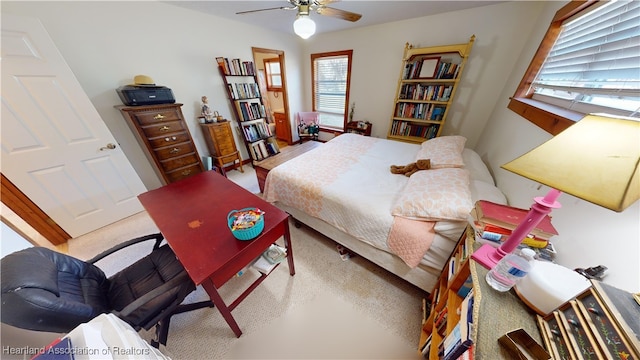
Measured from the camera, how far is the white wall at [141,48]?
66.2 inches

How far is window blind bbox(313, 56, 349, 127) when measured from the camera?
11.7 feet

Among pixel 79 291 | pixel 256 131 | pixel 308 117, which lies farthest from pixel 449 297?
pixel 308 117

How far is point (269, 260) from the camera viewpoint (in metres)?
1.29

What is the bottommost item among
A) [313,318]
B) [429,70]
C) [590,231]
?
[313,318]

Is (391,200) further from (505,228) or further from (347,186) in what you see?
(505,228)

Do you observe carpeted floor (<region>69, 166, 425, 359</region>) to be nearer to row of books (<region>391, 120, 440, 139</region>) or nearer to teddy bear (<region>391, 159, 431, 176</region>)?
teddy bear (<region>391, 159, 431, 176</region>)

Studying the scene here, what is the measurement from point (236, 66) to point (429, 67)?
2866 millimetres

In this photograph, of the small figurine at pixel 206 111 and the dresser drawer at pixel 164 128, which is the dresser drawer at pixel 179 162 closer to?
the dresser drawer at pixel 164 128

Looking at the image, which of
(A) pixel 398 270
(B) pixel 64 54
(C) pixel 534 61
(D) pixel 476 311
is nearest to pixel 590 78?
(C) pixel 534 61

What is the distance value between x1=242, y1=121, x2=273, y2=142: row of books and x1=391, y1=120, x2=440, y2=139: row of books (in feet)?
7.44

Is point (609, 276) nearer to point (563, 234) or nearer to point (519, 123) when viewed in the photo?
point (563, 234)

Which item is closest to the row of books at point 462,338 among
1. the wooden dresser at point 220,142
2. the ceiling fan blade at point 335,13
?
the ceiling fan blade at point 335,13

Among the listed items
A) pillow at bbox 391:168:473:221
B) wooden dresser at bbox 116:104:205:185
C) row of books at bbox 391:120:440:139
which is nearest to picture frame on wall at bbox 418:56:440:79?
row of books at bbox 391:120:440:139

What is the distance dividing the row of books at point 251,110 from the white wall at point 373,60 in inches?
9.7
